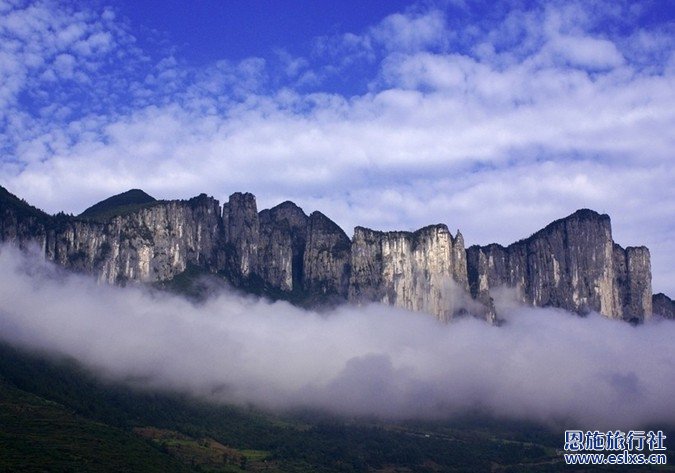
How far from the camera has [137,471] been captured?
199m

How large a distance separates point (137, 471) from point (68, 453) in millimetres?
16530

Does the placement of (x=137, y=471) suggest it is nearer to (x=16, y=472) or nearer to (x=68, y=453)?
(x=68, y=453)

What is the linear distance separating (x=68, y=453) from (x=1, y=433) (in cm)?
1732

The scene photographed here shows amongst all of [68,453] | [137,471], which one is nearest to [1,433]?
[68,453]

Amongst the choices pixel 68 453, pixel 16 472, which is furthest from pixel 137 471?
pixel 16 472

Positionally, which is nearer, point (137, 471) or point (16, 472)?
point (16, 472)

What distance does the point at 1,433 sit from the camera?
7844 inches

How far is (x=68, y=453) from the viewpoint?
197 metres

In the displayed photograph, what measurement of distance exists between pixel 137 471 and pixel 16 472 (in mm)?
30287

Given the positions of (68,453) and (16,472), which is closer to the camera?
(16,472)

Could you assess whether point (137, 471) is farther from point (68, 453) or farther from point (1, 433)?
point (1, 433)

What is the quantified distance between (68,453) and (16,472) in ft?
66.3
